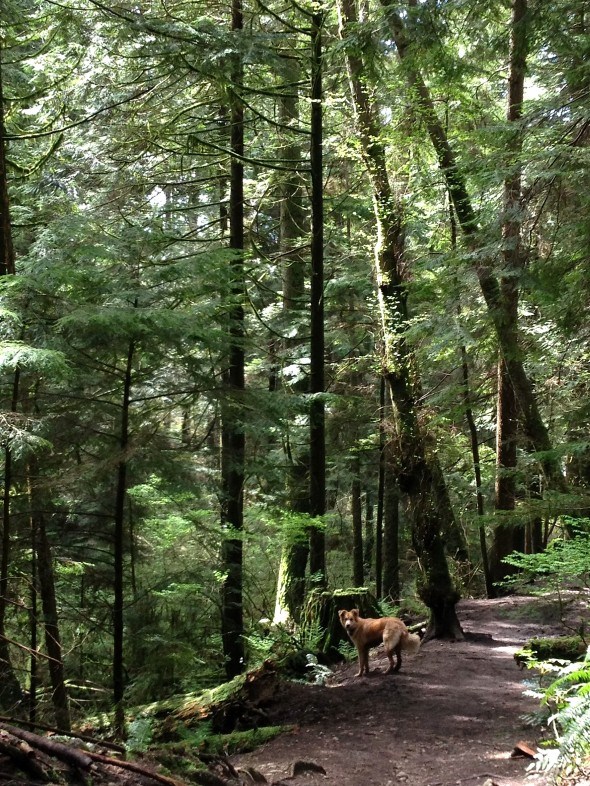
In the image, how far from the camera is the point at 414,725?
6508mm

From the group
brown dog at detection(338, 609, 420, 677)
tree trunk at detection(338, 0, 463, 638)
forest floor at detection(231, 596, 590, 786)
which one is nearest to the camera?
forest floor at detection(231, 596, 590, 786)

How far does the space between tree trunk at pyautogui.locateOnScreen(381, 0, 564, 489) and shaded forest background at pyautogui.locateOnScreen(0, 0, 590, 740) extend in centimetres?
6

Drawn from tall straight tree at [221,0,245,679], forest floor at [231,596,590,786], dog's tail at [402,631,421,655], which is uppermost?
tall straight tree at [221,0,245,679]

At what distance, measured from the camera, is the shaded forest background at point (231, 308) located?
7172 mm

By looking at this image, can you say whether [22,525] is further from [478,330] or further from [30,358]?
[478,330]

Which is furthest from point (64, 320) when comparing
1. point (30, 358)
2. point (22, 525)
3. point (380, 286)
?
point (380, 286)

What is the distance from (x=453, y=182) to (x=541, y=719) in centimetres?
860

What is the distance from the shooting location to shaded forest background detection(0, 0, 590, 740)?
7.17 m

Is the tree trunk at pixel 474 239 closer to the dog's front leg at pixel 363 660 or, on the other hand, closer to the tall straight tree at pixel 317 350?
the tall straight tree at pixel 317 350

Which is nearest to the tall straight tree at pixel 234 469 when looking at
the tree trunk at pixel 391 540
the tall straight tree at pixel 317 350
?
the tall straight tree at pixel 317 350

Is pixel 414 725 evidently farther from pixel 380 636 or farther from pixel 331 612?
pixel 331 612

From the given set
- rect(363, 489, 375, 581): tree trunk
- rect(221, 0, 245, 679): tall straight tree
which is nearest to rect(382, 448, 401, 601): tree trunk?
rect(363, 489, 375, 581): tree trunk

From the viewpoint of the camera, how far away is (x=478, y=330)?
11.6 meters

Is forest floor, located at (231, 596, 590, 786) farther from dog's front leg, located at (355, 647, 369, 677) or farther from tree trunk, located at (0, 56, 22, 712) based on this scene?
tree trunk, located at (0, 56, 22, 712)
